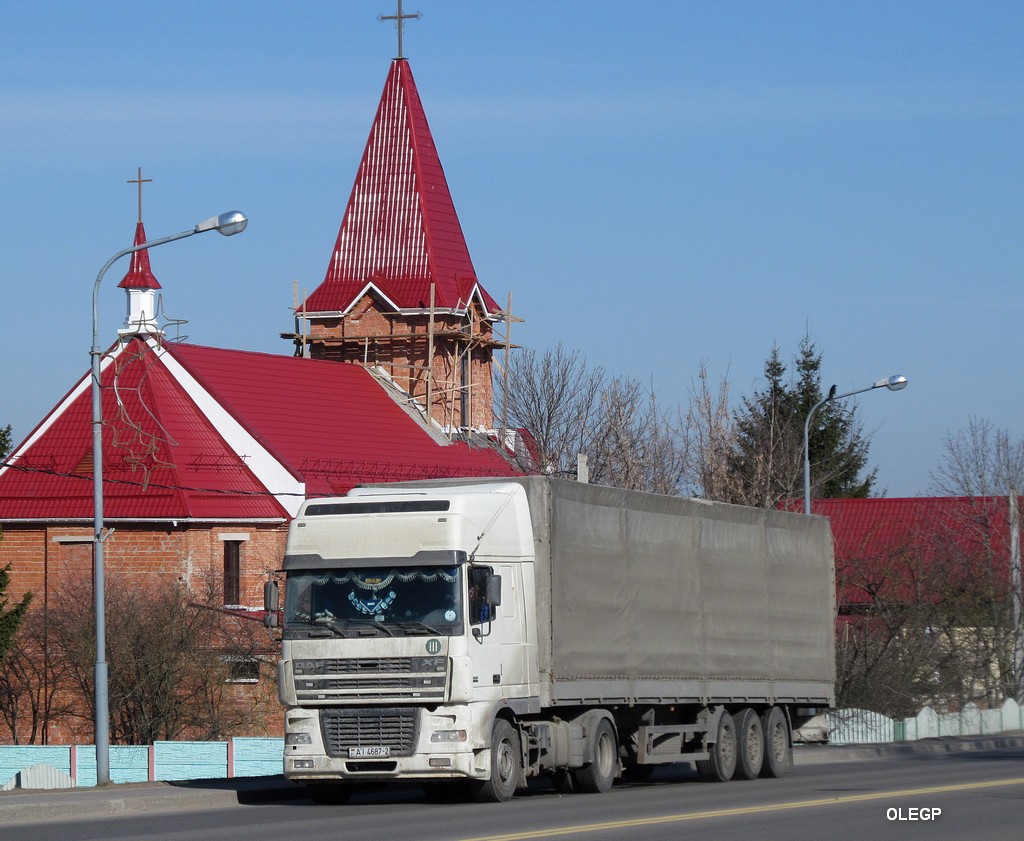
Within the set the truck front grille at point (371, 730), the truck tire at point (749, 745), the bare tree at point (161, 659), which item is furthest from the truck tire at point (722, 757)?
A: the bare tree at point (161, 659)

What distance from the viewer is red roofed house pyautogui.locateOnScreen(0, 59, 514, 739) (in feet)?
153

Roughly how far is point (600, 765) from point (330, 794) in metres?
3.38

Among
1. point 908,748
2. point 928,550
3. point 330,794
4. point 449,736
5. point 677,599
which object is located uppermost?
point 928,550

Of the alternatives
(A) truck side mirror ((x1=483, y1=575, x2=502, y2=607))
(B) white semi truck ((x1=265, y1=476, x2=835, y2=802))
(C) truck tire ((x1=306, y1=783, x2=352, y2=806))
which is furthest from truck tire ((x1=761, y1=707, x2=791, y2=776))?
(A) truck side mirror ((x1=483, y1=575, x2=502, y2=607))

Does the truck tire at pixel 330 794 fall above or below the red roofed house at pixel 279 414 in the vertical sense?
below

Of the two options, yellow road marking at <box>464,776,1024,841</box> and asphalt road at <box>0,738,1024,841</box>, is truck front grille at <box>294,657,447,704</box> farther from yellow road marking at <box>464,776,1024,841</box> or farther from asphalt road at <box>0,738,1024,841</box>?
yellow road marking at <box>464,776,1024,841</box>

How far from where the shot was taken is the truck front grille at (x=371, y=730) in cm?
1919

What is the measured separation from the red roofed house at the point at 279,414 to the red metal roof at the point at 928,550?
45.9 feet

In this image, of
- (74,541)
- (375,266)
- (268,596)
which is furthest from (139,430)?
(268,596)

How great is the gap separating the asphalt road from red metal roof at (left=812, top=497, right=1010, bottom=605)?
1688cm

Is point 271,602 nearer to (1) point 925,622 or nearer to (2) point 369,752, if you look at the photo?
(2) point 369,752

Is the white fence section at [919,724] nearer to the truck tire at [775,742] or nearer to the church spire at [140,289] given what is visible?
the truck tire at [775,742]

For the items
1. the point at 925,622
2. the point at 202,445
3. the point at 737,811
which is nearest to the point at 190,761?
the point at 202,445

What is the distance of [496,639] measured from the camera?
1964cm
